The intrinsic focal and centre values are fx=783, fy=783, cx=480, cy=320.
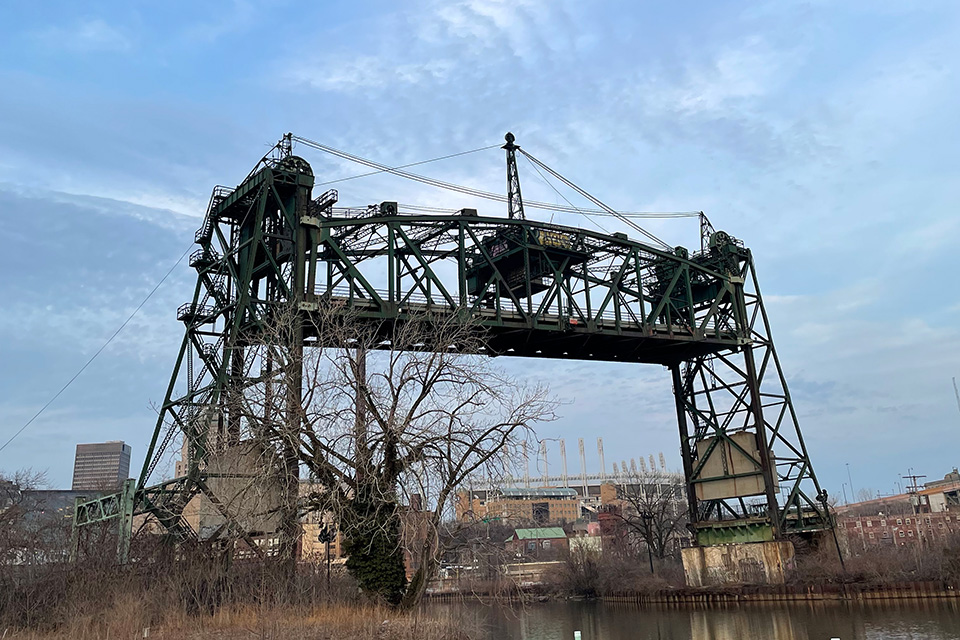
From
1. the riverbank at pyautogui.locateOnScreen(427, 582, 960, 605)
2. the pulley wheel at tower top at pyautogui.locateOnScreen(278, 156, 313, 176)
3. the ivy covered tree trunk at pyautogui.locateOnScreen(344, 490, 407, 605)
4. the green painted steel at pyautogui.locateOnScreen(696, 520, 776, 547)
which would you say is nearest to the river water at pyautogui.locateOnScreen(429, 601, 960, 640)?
the riverbank at pyautogui.locateOnScreen(427, 582, 960, 605)

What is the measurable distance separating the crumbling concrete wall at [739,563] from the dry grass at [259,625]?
24692 millimetres

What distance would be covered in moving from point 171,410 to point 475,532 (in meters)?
15.2

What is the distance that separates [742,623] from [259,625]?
23024 mm

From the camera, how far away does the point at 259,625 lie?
20.7 metres

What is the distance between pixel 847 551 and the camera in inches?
1884

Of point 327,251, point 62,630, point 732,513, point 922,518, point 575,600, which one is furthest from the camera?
point 922,518

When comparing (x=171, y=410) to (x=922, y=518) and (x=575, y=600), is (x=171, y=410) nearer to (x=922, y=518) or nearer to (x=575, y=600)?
(x=575, y=600)

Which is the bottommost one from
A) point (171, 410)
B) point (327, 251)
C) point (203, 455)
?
point (203, 455)

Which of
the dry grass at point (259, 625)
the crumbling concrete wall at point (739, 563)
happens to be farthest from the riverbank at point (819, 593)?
the dry grass at point (259, 625)

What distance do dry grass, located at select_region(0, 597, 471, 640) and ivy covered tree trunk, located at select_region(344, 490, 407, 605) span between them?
0.83 m

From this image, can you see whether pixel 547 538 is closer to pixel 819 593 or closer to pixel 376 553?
pixel 819 593

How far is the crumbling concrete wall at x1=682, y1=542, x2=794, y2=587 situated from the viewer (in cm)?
4255

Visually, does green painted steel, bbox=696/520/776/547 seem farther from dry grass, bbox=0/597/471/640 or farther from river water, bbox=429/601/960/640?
dry grass, bbox=0/597/471/640

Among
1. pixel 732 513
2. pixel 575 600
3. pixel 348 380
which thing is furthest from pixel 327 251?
pixel 575 600
